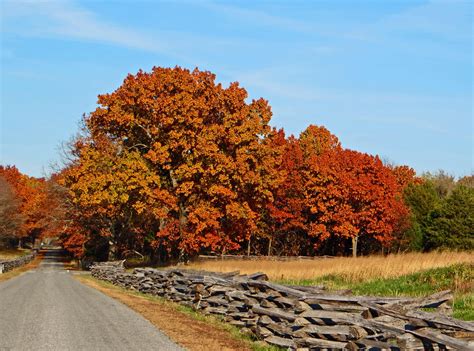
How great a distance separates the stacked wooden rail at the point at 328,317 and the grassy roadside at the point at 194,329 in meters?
0.35

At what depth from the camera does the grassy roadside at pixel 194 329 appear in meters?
Result: 12.5

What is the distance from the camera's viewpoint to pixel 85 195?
41.1 metres

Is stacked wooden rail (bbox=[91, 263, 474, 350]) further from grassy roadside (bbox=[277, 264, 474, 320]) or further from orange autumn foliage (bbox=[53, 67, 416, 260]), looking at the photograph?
orange autumn foliage (bbox=[53, 67, 416, 260])

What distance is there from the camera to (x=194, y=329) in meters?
14.8

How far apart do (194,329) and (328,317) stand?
207 inches

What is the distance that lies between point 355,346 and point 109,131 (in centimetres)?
3731

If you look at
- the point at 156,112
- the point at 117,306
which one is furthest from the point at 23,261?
the point at 117,306

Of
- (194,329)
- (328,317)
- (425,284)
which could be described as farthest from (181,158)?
(328,317)

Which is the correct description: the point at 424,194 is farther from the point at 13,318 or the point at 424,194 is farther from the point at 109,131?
the point at 13,318

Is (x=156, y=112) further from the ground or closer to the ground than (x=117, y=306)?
further from the ground

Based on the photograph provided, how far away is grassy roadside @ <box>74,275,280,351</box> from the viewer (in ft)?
41.0

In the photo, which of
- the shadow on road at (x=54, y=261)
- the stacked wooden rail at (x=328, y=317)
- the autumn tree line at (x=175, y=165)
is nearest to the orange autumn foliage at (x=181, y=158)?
the autumn tree line at (x=175, y=165)

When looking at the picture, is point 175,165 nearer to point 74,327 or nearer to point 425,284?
point 425,284

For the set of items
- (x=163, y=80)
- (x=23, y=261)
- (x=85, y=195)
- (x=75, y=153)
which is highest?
(x=163, y=80)
